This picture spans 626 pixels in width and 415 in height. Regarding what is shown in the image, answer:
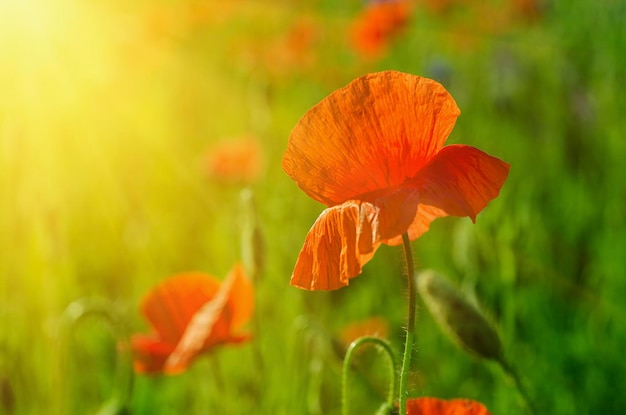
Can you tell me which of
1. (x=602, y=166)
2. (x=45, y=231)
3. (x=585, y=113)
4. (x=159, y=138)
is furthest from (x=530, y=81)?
(x=45, y=231)

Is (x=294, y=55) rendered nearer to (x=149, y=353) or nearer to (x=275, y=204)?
(x=275, y=204)

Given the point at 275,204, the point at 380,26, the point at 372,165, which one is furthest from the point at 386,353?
the point at 380,26

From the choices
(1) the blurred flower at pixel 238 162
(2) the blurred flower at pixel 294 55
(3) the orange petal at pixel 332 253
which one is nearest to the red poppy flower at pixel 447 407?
(3) the orange petal at pixel 332 253

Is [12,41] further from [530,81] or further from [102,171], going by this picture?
[530,81]

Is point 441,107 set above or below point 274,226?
above

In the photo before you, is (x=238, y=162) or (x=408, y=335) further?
(x=238, y=162)

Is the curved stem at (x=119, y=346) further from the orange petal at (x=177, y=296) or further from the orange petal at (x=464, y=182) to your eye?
the orange petal at (x=464, y=182)

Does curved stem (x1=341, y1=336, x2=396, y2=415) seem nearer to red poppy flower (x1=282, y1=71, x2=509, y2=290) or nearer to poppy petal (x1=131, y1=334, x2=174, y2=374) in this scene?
red poppy flower (x1=282, y1=71, x2=509, y2=290)
